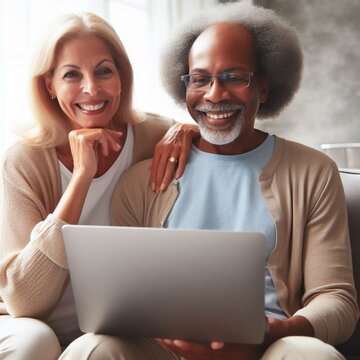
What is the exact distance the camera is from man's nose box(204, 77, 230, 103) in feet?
5.55

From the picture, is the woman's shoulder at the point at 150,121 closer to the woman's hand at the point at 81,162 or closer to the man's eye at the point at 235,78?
the woman's hand at the point at 81,162

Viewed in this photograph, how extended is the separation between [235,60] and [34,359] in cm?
87

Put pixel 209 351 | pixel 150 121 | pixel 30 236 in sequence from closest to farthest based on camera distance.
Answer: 1. pixel 209 351
2. pixel 30 236
3. pixel 150 121

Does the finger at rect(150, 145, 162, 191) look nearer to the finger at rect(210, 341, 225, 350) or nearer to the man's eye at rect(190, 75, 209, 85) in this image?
the man's eye at rect(190, 75, 209, 85)

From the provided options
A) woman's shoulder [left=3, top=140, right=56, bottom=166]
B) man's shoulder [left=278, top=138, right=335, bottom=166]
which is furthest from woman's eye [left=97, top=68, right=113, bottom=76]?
man's shoulder [left=278, top=138, right=335, bottom=166]

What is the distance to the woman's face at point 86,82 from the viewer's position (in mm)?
1760

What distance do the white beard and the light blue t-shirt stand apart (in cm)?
6

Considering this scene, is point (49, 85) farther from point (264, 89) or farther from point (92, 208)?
point (264, 89)

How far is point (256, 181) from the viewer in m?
1.72

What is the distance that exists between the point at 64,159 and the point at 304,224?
0.66 meters

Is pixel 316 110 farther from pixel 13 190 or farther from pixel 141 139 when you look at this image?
pixel 13 190

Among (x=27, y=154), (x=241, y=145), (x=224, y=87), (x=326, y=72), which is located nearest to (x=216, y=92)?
(x=224, y=87)

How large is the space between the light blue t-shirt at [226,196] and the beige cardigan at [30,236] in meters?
0.31

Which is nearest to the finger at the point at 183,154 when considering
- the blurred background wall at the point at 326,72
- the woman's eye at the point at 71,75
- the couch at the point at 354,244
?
the woman's eye at the point at 71,75
